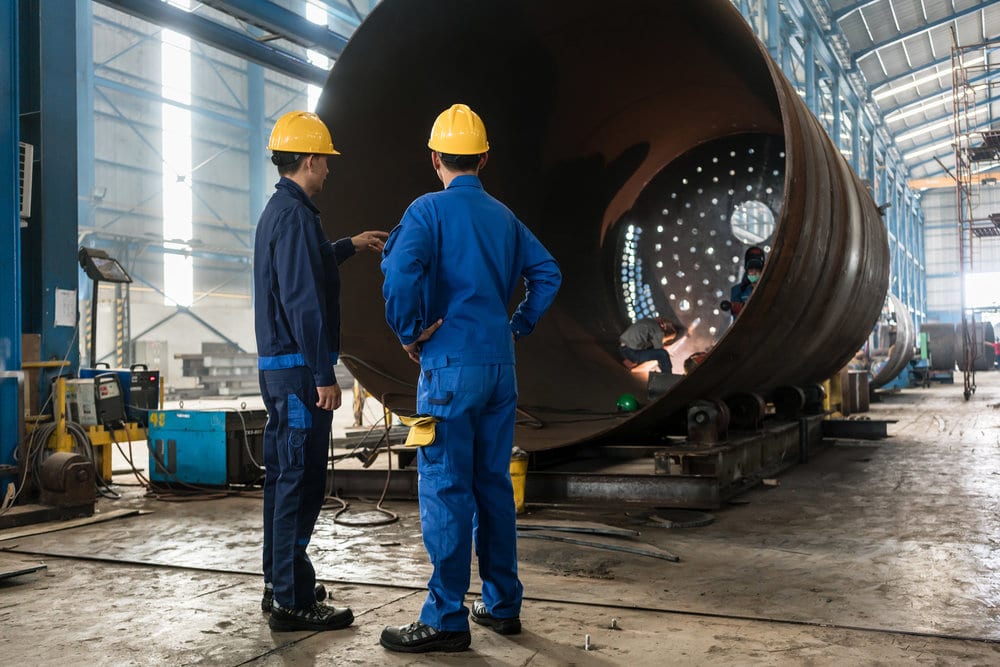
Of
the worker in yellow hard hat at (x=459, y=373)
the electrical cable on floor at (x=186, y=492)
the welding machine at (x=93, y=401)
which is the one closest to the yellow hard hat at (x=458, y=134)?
the worker in yellow hard hat at (x=459, y=373)

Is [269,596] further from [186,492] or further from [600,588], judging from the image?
[186,492]

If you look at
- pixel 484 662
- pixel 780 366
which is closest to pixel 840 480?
pixel 780 366

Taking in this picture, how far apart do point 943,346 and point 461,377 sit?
2087 centimetres

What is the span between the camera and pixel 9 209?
164 inches

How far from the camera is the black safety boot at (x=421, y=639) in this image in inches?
84.7

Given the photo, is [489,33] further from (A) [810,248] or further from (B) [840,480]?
(B) [840,480]

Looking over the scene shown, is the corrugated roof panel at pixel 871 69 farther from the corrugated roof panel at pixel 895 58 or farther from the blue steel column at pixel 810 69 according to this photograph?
the blue steel column at pixel 810 69

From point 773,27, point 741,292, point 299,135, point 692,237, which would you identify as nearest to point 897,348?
point 773,27

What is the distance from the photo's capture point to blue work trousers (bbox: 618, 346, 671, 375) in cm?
535

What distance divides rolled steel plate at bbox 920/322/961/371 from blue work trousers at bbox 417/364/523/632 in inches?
808

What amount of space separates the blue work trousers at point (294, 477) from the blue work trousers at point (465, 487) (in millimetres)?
331

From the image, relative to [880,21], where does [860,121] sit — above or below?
below

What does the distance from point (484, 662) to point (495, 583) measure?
0.87 feet

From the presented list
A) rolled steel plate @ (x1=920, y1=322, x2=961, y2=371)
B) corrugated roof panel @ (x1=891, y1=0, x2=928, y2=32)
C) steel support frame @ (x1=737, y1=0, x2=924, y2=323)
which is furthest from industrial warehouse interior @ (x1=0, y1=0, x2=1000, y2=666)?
rolled steel plate @ (x1=920, y1=322, x2=961, y2=371)
